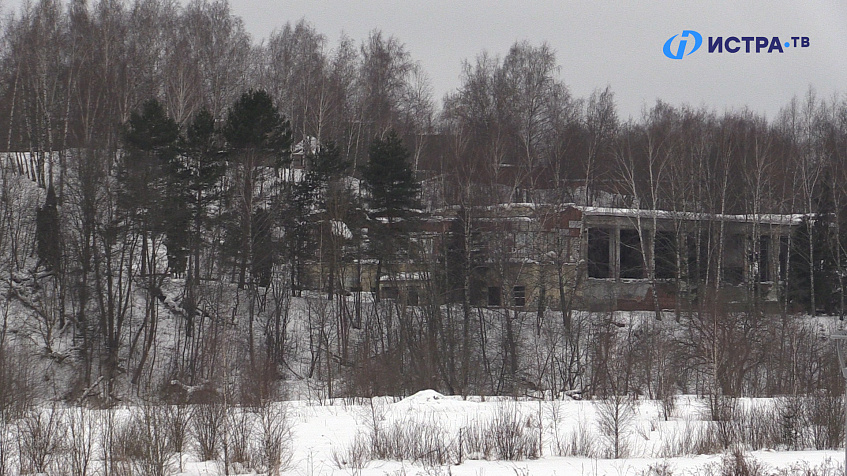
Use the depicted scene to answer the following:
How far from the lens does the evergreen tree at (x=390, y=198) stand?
38.6 meters

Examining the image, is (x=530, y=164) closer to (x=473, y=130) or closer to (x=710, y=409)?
(x=473, y=130)

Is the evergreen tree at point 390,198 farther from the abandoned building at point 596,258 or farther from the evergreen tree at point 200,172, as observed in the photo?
the evergreen tree at point 200,172

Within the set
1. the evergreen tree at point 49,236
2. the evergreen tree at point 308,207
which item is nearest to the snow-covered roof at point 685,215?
the evergreen tree at point 308,207

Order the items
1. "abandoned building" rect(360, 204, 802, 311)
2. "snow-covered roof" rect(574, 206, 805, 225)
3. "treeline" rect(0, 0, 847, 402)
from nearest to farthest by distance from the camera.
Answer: "treeline" rect(0, 0, 847, 402) < "abandoned building" rect(360, 204, 802, 311) < "snow-covered roof" rect(574, 206, 805, 225)

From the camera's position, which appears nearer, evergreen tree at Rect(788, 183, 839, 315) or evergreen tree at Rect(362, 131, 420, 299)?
evergreen tree at Rect(362, 131, 420, 299)

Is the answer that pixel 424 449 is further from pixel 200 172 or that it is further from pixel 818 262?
pixel 818 262

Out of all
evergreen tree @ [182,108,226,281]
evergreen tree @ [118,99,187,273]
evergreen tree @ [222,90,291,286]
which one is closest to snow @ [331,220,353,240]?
evergreen tree @ [222,90,291,286]

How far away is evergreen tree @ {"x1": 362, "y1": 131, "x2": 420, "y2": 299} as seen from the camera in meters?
38.6

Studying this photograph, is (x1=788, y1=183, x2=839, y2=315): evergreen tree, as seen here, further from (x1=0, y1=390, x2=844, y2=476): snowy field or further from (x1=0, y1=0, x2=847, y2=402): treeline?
(x1=0, y1=390, x2=844, y2=476): snowy field

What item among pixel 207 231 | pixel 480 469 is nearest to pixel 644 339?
pixel 207 231

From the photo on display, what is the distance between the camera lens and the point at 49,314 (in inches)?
1364

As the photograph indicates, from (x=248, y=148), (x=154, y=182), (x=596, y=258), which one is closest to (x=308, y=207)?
(x=248, y=148)

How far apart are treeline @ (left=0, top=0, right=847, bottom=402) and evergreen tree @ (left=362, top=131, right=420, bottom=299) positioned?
113mm

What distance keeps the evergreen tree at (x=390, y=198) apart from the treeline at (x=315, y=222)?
0.37 ft
